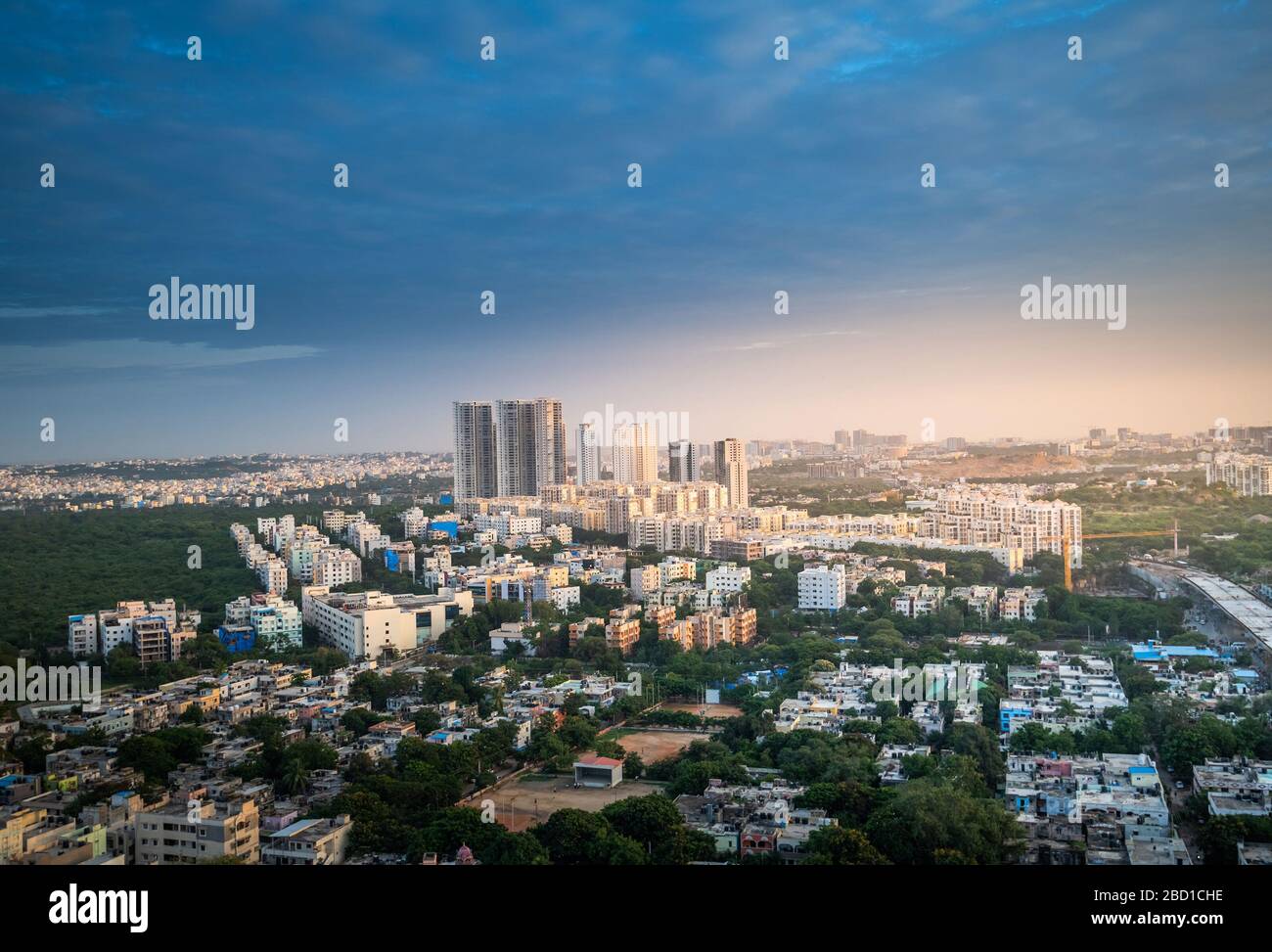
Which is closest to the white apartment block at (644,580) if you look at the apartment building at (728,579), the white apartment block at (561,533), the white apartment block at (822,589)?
the apartment building at (728,579)

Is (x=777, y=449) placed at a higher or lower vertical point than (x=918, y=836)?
higher

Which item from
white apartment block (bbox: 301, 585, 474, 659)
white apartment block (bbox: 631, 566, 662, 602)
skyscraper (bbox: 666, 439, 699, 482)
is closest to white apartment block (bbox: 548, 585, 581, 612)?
white apartment block (bbox: 631, 566, 662, 602)

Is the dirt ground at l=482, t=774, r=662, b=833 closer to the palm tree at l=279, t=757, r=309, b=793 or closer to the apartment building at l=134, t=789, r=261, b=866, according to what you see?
the palm tree at l=279, t=757, r=309, b=793

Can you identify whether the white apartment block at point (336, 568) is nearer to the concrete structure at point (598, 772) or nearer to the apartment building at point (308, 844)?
the concrete structure at point (598, 772)

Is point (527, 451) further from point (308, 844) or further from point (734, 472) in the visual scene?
point (308, 844)

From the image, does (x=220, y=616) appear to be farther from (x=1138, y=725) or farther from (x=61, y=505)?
(x=1138, y=725)
